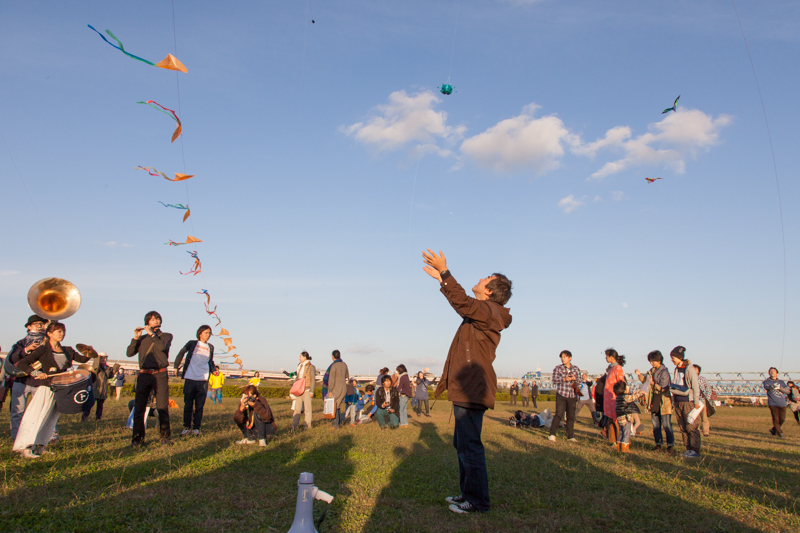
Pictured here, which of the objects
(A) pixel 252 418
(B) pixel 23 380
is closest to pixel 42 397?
(B) pixel 23 380

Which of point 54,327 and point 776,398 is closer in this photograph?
point 54,327

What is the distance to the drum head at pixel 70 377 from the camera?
19.6ft

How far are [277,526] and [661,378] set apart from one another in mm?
7698

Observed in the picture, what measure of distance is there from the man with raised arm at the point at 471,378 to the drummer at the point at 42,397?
16.9ft

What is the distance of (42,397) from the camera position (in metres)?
5.89

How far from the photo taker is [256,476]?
5434 millimetres

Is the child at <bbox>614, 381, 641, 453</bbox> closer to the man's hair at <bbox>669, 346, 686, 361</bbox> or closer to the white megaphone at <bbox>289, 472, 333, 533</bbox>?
the man's hair at <bbox>669, 346, 686, 361</bbox>

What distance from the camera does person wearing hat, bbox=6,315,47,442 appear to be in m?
6.29

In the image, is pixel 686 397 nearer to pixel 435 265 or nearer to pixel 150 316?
pixel 435 265

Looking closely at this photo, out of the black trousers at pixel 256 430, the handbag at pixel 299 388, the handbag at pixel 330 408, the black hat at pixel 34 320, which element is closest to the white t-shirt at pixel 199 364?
the black trousers at pixel 256 430

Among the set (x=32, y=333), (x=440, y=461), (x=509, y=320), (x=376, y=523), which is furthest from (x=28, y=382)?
(x=509, y=320)

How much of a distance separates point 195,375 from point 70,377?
8.19ft

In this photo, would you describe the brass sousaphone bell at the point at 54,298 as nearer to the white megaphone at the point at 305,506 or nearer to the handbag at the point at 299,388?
the handbag at the point at 299,388

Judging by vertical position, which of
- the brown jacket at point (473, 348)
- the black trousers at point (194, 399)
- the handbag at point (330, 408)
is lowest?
the handbag at point (330, 408)
